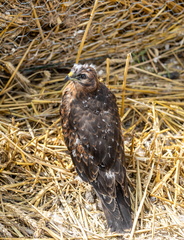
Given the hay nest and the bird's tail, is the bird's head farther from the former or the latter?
the bird's tail

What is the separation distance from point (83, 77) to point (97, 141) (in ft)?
1.83

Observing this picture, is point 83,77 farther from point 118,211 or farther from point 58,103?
point 118,211

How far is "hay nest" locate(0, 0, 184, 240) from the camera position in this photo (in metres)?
3.47

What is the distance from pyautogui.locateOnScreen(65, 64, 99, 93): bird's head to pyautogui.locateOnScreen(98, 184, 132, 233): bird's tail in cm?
86

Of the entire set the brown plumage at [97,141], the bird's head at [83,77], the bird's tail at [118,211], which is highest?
the bird's head at [83,77]

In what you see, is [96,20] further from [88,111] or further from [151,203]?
[151,203]

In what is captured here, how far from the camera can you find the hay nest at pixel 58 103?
3475 mm

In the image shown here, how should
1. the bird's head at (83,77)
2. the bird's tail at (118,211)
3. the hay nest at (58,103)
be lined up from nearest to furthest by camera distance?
1. the bird's tail at (118,211)
2. the hay nest at (58,103)
3. the bird's head at (83,77)

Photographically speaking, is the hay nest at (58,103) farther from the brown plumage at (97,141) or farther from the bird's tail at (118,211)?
the brown plumage at (97,141)

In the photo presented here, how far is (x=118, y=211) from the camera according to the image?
3.36 metres

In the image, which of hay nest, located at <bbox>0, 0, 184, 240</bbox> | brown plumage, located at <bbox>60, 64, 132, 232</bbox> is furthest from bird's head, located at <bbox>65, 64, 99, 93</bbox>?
hay nest, located at <bbox>0, 0, 184, 240</bbox>

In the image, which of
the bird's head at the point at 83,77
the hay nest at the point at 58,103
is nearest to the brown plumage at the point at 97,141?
the bird's head at the point at 83,77

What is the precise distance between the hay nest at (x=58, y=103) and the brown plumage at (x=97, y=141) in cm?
16

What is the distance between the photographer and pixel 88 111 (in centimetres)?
362
